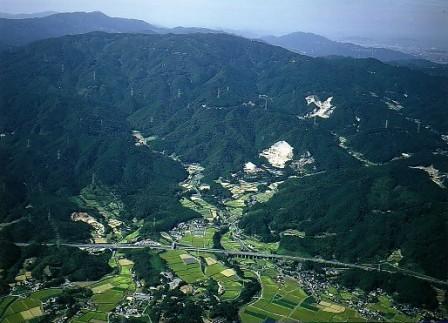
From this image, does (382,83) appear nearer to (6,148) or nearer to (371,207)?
(371,207)

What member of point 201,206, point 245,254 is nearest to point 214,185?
point 201,206

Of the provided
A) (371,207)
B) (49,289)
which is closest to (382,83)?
(371,207)

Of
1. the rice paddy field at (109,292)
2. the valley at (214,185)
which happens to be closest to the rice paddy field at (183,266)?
the valley at (214,185)

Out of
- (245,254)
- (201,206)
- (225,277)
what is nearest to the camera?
(225,277)

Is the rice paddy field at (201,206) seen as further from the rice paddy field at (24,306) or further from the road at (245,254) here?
the rice paddy field at (24,306)

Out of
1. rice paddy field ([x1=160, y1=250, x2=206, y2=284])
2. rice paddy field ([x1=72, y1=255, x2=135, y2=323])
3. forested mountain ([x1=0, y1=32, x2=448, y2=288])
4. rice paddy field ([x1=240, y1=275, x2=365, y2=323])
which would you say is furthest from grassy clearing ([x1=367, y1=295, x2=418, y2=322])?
rice paddy field ([x1=72, y1=255, x2=135, y2=323])

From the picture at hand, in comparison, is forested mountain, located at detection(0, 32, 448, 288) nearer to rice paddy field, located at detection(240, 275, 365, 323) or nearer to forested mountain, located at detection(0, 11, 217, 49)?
rice paddy field, located at detection(240, 275, 365, 323)

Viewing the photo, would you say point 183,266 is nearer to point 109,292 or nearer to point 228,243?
point 228,243
